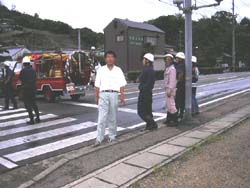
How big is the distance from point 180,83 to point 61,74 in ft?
23.3

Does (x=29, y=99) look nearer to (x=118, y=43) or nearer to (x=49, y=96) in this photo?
(x=49, y=96)

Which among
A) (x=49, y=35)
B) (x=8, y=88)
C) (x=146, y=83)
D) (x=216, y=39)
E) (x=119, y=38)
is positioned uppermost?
(x=49, y=35)

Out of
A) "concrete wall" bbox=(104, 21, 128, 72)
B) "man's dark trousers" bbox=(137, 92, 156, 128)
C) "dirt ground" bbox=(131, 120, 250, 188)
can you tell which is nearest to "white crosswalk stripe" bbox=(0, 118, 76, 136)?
"man's dark trousers" bbox=(137, 92, 156, 128)

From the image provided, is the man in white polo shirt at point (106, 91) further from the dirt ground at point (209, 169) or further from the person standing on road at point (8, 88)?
the person standing on road at point (8, 88)

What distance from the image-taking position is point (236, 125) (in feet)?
30.2

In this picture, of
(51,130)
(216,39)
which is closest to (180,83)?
(51,130)

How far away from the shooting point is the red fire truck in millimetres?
15859

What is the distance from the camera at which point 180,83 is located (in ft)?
33.3

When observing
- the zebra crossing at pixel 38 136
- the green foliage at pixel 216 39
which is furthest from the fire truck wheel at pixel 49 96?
the green foliage at pixel 216 39

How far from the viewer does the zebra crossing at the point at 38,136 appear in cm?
714

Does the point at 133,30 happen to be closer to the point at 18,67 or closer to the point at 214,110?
the point at 18,67

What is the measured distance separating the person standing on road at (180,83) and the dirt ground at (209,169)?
9.49ft

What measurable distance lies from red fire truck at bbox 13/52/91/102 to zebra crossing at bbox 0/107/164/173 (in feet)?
→ 12.7

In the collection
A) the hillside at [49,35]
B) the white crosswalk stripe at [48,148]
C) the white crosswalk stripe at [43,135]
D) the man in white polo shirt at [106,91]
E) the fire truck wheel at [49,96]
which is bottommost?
the white crosswalk stripe at [48,148]
